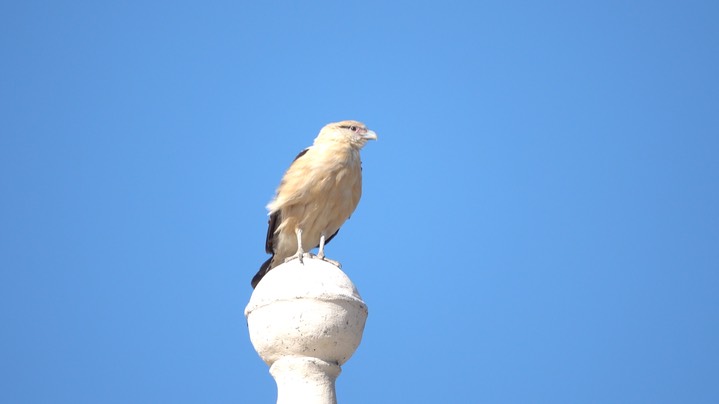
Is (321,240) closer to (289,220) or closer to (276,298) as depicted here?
(289,220)

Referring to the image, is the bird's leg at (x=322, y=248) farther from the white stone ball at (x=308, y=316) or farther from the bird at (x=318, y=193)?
the white stone ball at (x=308, y=316)

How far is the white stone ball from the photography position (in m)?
8.76

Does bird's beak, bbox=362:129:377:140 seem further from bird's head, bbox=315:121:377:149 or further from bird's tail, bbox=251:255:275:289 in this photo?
bird's tail, bbox=251:255:275:289

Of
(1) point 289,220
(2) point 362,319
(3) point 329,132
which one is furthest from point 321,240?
(2) point 362,319

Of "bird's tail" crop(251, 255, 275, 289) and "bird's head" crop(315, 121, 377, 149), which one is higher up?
"bird's head" crop(315, 121, 377, 149)

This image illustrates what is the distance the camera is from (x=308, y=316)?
28.7ft

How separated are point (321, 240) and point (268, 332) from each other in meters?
3.61

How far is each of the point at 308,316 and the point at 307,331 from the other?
13cm

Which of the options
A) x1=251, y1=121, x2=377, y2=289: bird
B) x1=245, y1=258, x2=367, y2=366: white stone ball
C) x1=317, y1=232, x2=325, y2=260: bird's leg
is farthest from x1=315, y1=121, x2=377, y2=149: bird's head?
x1=245, y1=258, x2=367, y2=366: white stone ball

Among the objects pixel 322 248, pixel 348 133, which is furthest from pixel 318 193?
pixel 348 133

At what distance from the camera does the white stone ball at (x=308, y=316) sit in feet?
28.7

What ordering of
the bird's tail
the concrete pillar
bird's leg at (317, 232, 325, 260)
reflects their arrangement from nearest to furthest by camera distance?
the concrete pillar < bird's leg at (317, 232, 325, 260) < the bird's tail

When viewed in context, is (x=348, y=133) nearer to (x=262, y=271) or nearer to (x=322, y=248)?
(x=322, y=248)

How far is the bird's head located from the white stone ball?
403 centimetres
